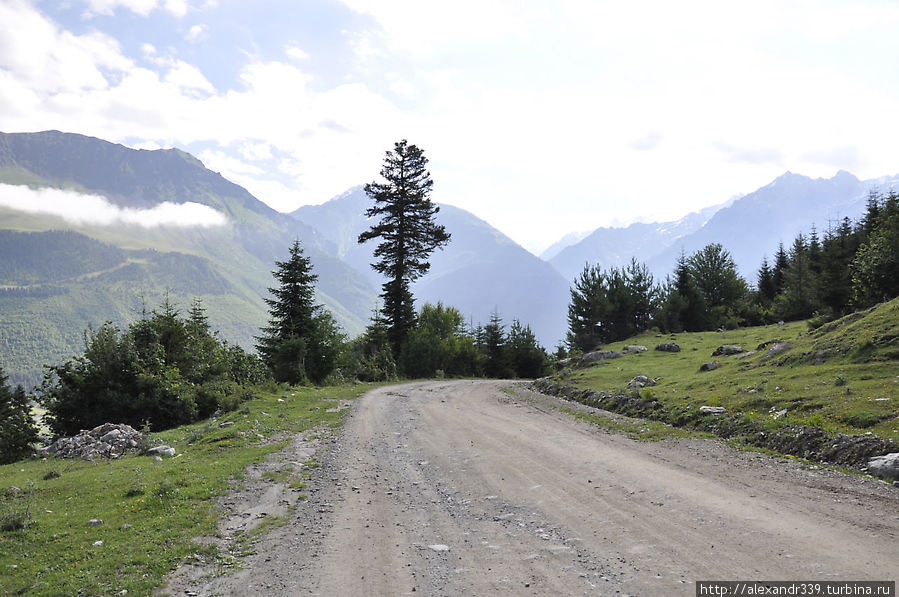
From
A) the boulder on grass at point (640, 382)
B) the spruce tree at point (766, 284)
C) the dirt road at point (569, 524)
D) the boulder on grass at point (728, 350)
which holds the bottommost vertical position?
the dirt road at point (569, 524)

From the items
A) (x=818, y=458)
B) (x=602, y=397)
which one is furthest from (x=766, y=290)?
(x=818, y=458)

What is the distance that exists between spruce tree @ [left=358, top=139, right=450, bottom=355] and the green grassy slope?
952 inches

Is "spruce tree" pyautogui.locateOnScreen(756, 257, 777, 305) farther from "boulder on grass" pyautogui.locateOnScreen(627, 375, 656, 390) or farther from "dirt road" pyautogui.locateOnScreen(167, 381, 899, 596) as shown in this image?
"dirt road" pyautogui.locateOnScreen(167, 381, 899, 596)

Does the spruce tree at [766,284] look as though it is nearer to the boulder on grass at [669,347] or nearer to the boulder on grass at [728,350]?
the boulder on grass at [669,347]

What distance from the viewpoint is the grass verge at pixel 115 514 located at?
273 inches

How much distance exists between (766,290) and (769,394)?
2844 inches

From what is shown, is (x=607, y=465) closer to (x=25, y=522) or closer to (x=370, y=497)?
(x=370, y=497)

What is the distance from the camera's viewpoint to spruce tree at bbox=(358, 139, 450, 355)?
48438mm

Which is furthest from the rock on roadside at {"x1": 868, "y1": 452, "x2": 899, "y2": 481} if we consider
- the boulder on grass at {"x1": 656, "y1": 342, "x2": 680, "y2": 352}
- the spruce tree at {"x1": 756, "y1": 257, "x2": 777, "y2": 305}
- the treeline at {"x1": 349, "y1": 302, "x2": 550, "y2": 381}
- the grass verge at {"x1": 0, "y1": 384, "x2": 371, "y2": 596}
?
the spruce tree at {"x1": 756, "y1": 257, "x2": 777, "y2": 305}

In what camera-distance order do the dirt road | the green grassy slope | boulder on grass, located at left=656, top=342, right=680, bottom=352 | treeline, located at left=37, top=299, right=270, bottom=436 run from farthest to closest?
boulder on grass, located at left=656, top=342, right=680, bottom=352
treeline, located at left=37, top=299, right=270, bottom=436
the green grassy slope
the dirt road

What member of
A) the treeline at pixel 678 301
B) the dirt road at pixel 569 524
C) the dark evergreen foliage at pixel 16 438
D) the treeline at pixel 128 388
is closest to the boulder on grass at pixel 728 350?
the dirt road at pixel 569 524

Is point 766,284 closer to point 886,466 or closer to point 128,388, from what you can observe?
point 886,466

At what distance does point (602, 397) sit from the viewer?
22328 mm

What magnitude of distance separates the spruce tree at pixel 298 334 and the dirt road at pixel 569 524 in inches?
847
